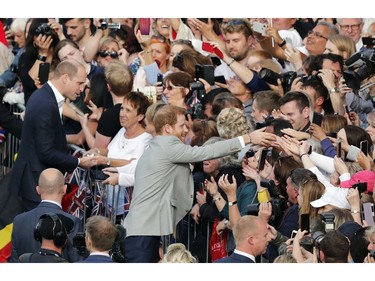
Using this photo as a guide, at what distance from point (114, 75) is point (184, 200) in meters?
2.37

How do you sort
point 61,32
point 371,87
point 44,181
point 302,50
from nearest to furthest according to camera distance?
1. point 44,181
2. point 371,87
3. point 302,50
4. point 61,32

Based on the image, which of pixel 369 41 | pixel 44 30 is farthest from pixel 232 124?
pixel 44 30

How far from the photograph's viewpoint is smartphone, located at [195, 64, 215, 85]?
15.0 m

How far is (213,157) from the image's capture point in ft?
42.2

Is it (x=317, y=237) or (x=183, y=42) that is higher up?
(x=183, y=42)

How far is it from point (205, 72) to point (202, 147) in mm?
2309

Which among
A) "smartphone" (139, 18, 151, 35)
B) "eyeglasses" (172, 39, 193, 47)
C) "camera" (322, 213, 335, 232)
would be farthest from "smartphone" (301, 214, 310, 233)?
"smartphone" (139, 18, 151, 35)

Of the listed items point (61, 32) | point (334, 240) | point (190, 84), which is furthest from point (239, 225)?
point (61, 32)

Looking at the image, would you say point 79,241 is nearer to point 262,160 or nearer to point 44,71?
point 262,160

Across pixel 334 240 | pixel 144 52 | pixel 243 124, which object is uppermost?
pixel 144 52

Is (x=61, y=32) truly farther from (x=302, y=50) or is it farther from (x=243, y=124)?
(x=243, y=124)

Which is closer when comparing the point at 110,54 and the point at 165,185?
the point at 165,185

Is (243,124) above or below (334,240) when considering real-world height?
above

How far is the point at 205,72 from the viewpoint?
49.4 ft
